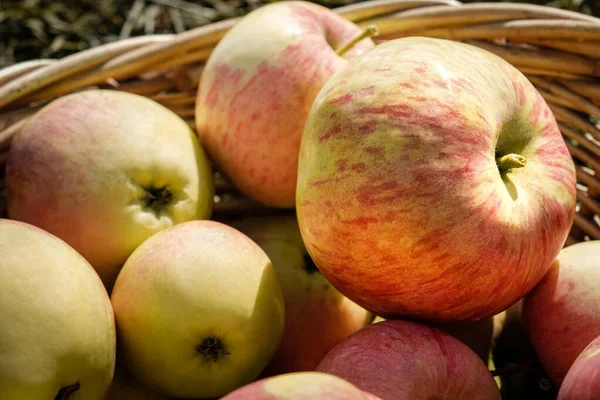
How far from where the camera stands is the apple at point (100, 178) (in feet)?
3.41

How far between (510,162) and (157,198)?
54 cm

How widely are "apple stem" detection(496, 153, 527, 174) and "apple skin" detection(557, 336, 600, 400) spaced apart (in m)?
0.23

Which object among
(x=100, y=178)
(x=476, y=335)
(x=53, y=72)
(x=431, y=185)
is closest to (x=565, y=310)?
(x=476, y=335)

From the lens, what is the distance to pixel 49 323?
0.79m

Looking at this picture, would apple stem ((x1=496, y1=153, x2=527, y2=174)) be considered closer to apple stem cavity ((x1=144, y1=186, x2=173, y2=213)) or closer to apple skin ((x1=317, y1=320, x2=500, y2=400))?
apple skin ((x1=317, y1=320, x2=500, y2=400))

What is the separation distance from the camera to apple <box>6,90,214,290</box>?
1.04m

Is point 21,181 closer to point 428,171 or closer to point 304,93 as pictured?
point 304,93

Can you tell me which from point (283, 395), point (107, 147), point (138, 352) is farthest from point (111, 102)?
point (283, 395)

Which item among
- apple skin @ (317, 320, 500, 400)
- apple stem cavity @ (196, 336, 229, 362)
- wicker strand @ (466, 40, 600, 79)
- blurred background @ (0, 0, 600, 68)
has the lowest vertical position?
blurred background @ (0, 0, 600, 68)

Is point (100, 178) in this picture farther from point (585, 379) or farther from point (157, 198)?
point (585, 379)

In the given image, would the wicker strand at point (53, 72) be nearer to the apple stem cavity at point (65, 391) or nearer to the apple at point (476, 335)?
the apple stem cavity at point (65, 391)

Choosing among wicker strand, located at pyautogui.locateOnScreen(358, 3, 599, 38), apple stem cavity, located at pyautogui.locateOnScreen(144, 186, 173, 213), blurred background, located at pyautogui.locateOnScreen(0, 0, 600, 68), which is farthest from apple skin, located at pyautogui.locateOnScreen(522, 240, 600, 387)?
blurred background, located at pyautogui.locateOnScreen(0, 0, 600, 68)

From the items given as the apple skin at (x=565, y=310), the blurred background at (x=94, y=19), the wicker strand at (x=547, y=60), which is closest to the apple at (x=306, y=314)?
the apple skin at (x=565, y=310)

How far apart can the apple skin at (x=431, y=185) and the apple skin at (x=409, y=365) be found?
0.05 m
